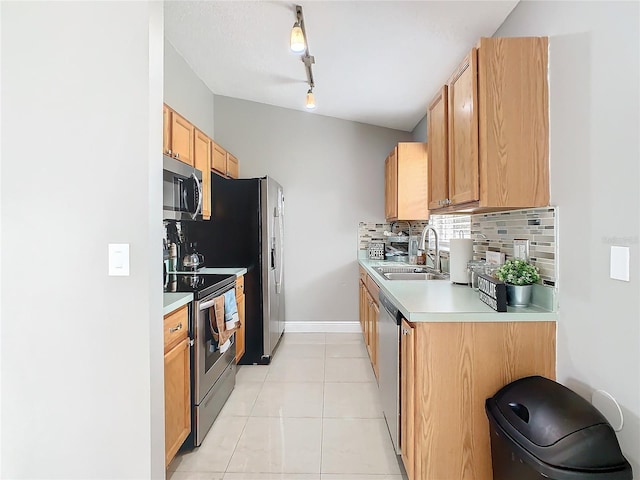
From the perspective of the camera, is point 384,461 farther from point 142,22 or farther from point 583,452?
point 142,22

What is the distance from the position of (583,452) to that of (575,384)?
452 millimetres

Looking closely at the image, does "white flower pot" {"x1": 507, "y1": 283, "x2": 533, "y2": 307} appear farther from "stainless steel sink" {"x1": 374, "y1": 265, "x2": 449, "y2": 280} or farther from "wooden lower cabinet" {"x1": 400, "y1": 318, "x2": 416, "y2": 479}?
"stainless steel sink" {"x1": 374, "y1": 265, "x2": 449, "y2": 280}

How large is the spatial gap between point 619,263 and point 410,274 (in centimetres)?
189

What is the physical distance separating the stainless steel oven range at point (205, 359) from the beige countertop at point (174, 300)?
3.1 inches

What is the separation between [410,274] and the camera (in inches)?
123

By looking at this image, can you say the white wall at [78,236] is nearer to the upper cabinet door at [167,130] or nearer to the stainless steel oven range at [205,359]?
the stainless steel oven range at [205,359]

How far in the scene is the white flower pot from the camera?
1770 mm

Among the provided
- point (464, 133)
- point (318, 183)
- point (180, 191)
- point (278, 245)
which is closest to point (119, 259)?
point (180, 191)

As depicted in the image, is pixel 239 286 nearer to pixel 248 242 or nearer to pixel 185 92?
pixel 248 242

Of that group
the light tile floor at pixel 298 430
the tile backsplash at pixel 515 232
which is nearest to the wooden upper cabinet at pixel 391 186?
the tile backsplash at pixel 515 232

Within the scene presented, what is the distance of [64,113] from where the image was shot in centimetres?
132

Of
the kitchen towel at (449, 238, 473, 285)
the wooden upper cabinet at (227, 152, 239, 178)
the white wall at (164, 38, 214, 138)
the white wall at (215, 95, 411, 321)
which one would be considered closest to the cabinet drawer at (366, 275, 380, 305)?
the kitchen towel at (449, 238, 473, 285)

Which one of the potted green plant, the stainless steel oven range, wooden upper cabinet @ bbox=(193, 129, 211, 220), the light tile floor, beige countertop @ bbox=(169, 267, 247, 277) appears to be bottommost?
the light tile floor

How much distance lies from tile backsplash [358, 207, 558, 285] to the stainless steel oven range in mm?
1776
